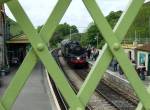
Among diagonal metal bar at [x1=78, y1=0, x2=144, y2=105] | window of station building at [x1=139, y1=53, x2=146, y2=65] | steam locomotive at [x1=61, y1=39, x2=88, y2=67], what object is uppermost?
diagonal metal bar at [x1=78, y1=0, x2=144, y2=105]

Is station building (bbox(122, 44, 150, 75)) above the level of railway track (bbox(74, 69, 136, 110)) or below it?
above

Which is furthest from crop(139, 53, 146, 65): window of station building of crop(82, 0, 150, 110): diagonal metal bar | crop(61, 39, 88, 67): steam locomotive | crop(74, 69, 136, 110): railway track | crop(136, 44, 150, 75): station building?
crop(82, 0, 150, 110): diagonal metal bar

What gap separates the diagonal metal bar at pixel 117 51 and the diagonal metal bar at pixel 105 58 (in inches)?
1.5

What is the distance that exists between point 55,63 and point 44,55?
0.26ft

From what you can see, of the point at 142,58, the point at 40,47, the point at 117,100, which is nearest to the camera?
the point at 40,47

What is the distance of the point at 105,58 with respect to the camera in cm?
281

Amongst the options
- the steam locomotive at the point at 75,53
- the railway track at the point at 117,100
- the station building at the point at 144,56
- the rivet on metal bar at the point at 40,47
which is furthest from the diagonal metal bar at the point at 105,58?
the steam locomotive at the point at 75,53

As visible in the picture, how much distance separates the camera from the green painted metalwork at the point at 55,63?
2.70m

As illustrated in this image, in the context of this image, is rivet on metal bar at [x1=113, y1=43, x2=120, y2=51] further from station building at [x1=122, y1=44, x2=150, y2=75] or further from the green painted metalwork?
station building at [x1=122, y1=44, x2=150, y2=75]

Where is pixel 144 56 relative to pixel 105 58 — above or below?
below

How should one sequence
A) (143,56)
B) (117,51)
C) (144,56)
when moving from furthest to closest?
(143,56) → (144,56) → (117,51)

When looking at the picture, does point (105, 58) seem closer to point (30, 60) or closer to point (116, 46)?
point (116, 46)

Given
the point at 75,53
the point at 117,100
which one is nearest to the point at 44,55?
the point at 117,100

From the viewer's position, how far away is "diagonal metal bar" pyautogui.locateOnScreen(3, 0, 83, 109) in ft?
8.71
